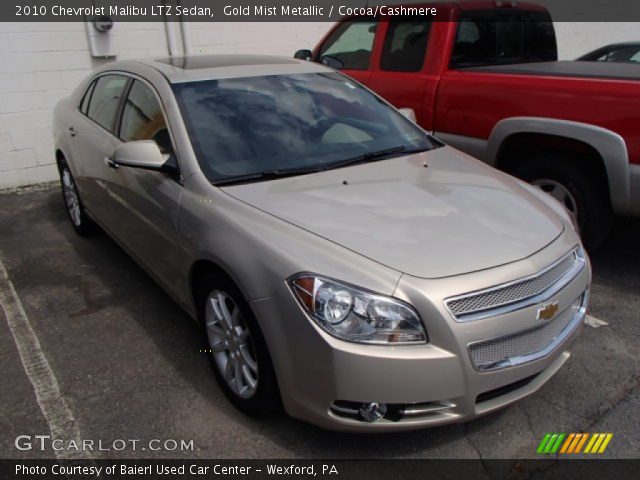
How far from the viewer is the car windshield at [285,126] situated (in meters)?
3.00

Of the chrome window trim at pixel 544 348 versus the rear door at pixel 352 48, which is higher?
the rear door at pixel 352 48

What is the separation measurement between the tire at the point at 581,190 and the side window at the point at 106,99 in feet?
10.2

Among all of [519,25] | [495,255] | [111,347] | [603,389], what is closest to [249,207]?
[495,255]

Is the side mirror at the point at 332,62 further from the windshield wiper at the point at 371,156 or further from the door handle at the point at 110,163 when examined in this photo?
the door handle at the point at 110,163

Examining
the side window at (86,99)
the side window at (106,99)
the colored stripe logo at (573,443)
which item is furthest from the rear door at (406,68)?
the colored stripe logo at (573,443)

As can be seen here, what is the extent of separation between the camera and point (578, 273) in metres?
2.61

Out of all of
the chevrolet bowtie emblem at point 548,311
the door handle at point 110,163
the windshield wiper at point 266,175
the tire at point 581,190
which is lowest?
the tire at point 581,190

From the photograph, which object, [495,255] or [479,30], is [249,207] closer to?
[495,255]

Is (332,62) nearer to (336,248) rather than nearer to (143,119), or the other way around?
(143,119)

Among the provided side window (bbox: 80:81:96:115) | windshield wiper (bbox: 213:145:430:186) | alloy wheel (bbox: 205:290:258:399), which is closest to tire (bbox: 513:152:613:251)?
windshield wiper (bbox: 213:145:430:186)

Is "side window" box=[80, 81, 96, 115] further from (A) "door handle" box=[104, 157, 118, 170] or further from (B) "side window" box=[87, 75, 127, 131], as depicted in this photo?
(A) "door handle" box=[104, 157, 118, 170]

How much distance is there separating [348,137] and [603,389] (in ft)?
6.40

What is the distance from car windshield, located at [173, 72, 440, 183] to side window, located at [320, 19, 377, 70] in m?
1.89

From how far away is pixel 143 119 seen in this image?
3500mm
